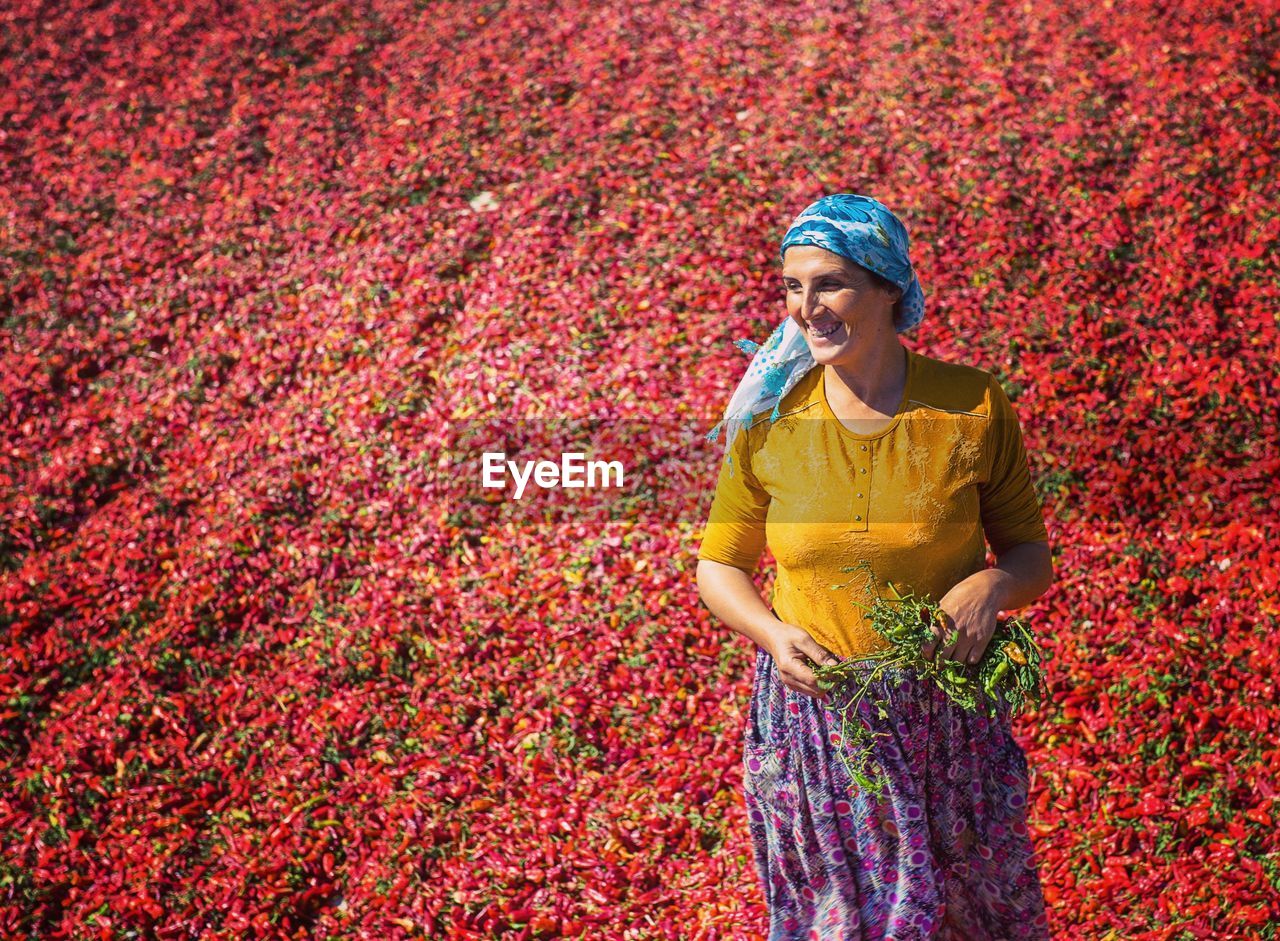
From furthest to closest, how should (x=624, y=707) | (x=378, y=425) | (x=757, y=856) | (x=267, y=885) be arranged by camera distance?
1. (x=378, y=425)
2. (x=624, y=707)
3. (x=267, y=885)
4. (x=757, y=856)

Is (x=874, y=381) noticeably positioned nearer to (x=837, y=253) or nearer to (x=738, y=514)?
(x=837, y=253)

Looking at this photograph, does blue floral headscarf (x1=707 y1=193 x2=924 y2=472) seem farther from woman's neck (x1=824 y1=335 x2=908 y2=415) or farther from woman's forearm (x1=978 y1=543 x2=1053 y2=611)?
woman's forearm (x1=978 y1=543 x2=1053 y2=611)

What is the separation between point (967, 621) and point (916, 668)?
7.1 inches

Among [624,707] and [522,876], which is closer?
[522,876]

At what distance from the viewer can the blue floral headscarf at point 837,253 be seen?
2.67 metres

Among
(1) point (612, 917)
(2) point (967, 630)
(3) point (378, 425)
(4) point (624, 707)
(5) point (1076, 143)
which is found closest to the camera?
(2) point (967, 630)

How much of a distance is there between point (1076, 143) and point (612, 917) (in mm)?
5711

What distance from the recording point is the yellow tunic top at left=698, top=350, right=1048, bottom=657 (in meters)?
2.74

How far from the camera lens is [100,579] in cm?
614

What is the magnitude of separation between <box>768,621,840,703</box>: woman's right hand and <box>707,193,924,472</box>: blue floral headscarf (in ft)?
1.68

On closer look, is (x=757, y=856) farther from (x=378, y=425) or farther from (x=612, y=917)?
(x=378, y=425)

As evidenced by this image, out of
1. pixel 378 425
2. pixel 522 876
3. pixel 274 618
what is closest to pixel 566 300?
pixel 378 425

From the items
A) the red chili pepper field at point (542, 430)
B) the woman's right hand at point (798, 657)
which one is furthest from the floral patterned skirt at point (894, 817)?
the red chili pepper field at point (542, 430)

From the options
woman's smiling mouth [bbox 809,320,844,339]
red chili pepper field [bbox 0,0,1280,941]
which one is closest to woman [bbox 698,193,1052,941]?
woman's smiling mouth [bbox 809,320,844,339]
